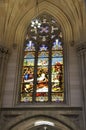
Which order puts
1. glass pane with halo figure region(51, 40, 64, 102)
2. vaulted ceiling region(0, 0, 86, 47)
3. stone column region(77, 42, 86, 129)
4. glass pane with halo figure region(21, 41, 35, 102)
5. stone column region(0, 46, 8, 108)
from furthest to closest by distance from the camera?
vaulted ceiling region(0, 0, 86, 47)
glass pane with halo figure region(21, 41, 35, 102)
glass pane with halo figure region(51, 40, 64, 102)
stone column region(0, 46, 8, 108)
stone column region(77, 42, 86, 129)

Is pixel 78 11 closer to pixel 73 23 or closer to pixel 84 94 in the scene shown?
pixel 73 23

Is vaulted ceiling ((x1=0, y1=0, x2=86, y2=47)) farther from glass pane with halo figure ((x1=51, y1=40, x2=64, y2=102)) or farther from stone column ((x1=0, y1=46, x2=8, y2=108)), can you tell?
glass pane with halo figure ((x1=51, y1=40, x2=64, y2=102))

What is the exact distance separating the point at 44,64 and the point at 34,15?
3.22 m

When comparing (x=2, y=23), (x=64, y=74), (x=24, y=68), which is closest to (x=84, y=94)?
(x=64, y=74)

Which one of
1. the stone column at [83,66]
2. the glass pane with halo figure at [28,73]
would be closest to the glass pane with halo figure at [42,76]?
the glass pane with halo figure at [28,73]

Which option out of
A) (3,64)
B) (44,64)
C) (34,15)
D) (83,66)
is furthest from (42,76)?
(34,15)

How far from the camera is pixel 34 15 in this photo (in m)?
14.5

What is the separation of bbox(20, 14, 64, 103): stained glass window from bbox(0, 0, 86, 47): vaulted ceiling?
0.39 m

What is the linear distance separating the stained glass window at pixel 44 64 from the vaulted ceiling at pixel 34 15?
1.28 ft

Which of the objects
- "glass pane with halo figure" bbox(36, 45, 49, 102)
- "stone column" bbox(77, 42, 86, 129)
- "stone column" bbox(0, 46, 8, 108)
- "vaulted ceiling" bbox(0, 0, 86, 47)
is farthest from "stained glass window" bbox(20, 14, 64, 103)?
"stone column" bbox(77, 42, 86, 129)

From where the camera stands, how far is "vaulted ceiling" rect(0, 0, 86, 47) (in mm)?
12984

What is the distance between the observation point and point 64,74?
1231cm

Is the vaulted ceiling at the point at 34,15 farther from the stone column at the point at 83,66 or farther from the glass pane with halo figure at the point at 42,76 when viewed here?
the glass pane with halo figure at the point at 42,76

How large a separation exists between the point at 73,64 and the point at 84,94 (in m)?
1.86
